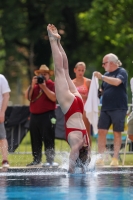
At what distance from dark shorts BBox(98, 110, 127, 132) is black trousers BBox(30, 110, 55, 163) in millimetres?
928

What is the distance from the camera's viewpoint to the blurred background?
31.5 m

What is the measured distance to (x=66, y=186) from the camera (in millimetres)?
9602

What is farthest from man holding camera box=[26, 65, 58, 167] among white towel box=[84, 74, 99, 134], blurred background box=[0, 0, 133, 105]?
blurred background box=[0, 0, 133, 105]

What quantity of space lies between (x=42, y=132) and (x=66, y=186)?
420cm

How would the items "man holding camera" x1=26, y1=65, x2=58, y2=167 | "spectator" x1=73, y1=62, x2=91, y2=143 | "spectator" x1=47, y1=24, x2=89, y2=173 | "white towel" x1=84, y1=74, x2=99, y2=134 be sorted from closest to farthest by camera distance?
1. "spectator" x1=47, y1=24, x2=89, y2=173
2. "man holding camera" x1=26, y1=65, x2=58, y2=167
3. "white towel" x1=84, y1=74, x2=99, y2=134
4. "spectator" x1=73, y1=62, x2=91, y2=143

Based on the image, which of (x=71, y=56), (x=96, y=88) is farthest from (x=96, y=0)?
(x=96, y=88)

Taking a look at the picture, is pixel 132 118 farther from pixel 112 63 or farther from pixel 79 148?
pixel 79 148

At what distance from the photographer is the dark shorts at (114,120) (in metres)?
13.5

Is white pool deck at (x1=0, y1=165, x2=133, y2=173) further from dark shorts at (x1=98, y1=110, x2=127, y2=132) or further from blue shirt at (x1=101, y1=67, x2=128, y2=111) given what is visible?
blue shirt at (x1=101, y1=67, x2=128, y2=111)

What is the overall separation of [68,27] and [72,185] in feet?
104

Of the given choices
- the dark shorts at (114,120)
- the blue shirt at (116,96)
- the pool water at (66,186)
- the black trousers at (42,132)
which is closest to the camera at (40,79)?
the black trousers at (42,132)

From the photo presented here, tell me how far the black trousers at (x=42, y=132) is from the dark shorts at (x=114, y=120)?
0.93 metres

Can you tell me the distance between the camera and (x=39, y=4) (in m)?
40.5

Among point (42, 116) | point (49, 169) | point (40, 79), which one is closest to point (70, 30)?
point (42, 116)
